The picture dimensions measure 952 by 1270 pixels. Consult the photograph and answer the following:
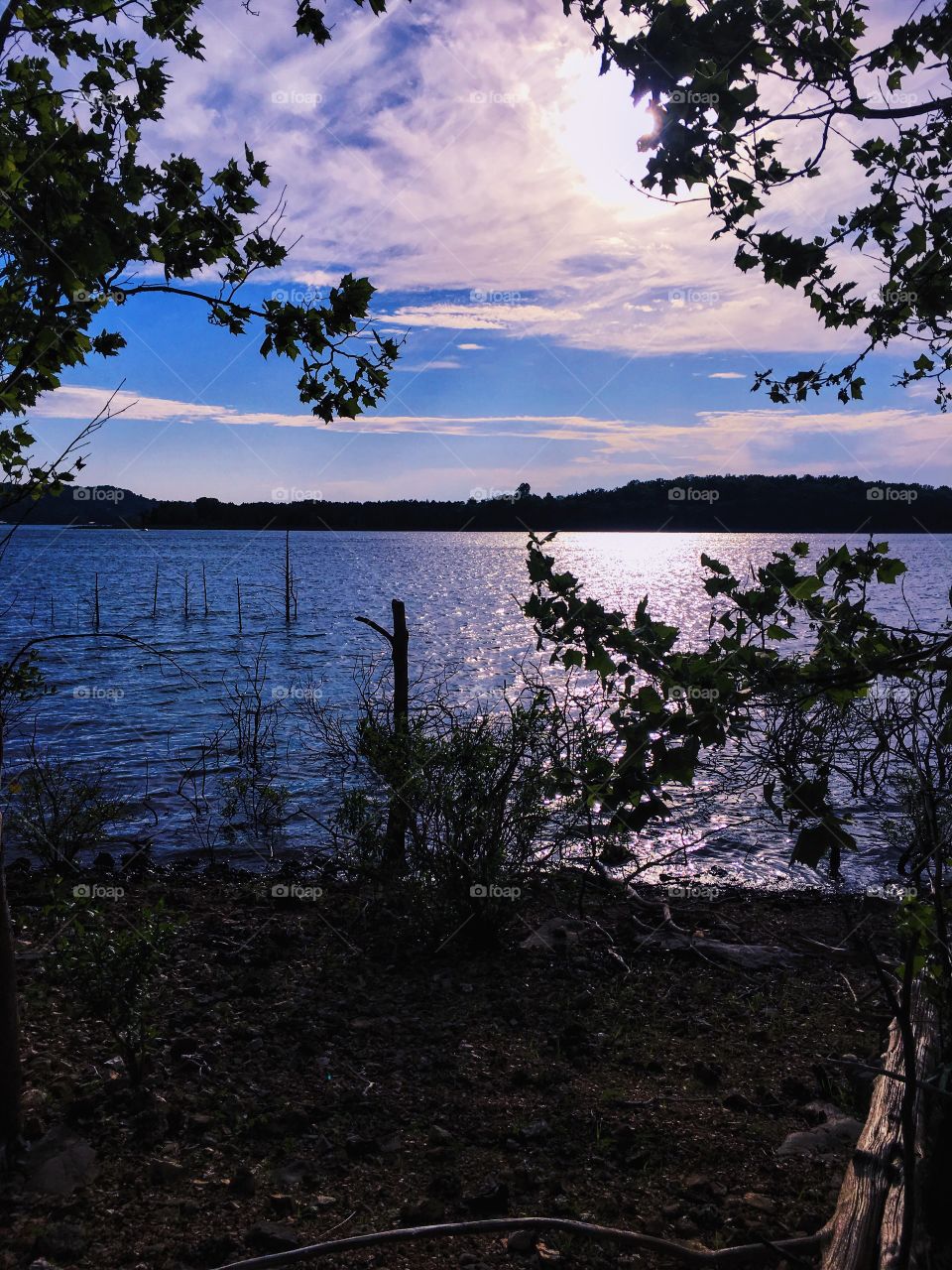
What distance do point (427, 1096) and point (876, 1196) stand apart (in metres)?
2.68

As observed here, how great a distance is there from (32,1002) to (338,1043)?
2.11 m

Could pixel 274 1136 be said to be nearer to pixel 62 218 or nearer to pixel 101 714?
pixel 62 218

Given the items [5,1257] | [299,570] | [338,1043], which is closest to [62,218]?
[5,1257]

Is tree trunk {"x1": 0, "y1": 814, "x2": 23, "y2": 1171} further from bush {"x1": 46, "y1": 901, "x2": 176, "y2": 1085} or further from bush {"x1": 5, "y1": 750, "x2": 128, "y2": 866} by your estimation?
bush {"x1": 5, "y1": 750, "x2": 128, "y2": 866}

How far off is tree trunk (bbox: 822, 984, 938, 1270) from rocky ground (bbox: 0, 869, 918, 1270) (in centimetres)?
27

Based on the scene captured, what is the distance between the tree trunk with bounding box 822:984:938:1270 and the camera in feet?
9.70

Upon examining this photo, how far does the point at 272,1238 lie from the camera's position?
3680 mm

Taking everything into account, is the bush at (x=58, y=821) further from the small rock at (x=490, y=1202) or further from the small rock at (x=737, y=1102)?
the small rock at (x=737, y=1102)

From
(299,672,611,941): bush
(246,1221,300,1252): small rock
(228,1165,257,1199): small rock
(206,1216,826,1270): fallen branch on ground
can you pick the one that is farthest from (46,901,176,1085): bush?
(299,672,611,941): bush

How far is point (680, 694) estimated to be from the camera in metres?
3.17

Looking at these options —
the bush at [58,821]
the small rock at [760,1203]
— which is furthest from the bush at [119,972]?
the bush at [58,821]

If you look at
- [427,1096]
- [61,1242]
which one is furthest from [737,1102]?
[61,1242]

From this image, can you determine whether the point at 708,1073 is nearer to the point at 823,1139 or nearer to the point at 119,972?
the point at 823,1139

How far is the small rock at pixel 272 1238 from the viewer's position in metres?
3.65
